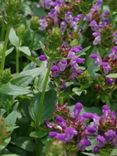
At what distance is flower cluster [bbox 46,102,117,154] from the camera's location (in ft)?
6.15

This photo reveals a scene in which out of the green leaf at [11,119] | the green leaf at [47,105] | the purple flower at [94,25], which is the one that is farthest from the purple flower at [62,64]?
the purple flower at [94,25]

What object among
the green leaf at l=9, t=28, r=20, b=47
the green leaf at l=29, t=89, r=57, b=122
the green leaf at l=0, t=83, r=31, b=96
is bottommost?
the green leaf at l=29, t=89, r=57, b=122

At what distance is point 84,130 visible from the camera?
6.33 feet

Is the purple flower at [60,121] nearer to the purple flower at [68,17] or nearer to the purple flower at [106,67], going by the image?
the purple flower at [106,67]

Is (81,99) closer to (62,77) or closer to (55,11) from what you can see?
(62,77)

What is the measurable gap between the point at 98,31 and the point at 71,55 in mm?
463

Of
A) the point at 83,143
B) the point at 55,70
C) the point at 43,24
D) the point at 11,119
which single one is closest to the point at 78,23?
the point at 43,24

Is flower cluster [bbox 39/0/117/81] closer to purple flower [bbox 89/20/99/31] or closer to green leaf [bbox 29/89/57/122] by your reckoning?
purple flower [bbox 89/20/99/31]

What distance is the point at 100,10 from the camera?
2871 millimetres

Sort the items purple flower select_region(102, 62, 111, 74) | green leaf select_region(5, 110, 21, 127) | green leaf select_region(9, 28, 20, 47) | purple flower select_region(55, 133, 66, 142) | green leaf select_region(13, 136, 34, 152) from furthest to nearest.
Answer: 1. green leaf select_region(9, 28, 20, 47)
2. purple flower select_region(102, 62, 111, 74)
3. green leaf select_region(13, 136, 34, 152)
4. green leaf select_region(5, 110, 21, 127)
5. purple flower select_region(55, 133, 66, 142)

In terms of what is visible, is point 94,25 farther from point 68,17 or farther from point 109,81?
point 109,81

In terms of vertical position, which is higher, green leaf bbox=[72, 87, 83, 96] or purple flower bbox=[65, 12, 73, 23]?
purple flower bbox=[65, 12, 73, 23]

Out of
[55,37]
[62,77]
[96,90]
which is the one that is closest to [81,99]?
[96,90]

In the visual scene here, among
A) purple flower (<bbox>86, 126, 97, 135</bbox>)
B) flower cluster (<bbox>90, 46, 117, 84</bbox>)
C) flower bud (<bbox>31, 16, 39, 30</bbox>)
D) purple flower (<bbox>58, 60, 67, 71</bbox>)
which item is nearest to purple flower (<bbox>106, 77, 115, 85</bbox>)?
flower cluster (<bbox>90, 46, 117, 84</bbox>)
